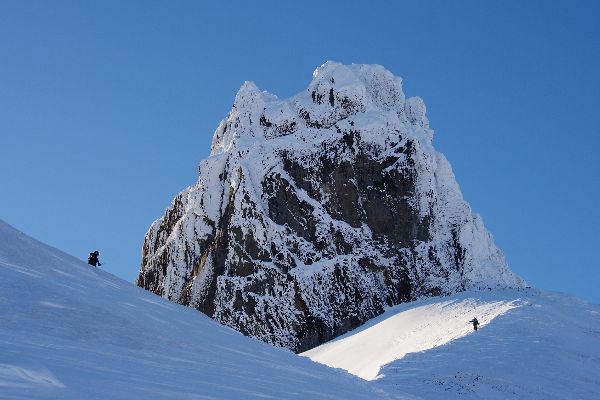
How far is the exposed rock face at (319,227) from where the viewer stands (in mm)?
61438

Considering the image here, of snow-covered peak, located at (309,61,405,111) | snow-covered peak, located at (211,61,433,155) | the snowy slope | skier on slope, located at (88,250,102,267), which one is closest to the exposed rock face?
snow-covered peak, located at (211,61,433,155)

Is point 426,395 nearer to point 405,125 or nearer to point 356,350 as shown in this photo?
point 356,350

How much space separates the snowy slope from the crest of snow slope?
19.4ft

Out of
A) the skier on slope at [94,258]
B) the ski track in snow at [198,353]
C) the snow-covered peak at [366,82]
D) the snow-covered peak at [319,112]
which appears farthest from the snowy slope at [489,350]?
the snow-covered peak at [366,82]

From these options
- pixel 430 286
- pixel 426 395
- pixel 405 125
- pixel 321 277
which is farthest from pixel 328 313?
pixel 426 395

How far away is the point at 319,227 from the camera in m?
64.8

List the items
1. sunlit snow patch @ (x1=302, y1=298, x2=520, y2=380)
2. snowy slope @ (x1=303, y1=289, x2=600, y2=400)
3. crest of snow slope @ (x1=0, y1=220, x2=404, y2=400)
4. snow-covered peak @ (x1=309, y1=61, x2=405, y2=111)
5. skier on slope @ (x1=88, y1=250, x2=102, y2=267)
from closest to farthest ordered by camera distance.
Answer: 1. crest of snow slope @ (x1=0, y1=220, x2=404, y2=400)
2. snowy slope @ (x1=303, y1=289, x2=600, y2=400)
3. skier on slope @ (x1=88, y1=250, x2=102, y2=267)
4. sunlit snow patch @ (x1=302, y1=298, x2=520, y2=380)
5. snow-covered peak @ (x1=309, y1=61, x2=405, y2=111)

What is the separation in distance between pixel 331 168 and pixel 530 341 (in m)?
38.9

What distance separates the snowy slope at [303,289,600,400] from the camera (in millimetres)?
24375

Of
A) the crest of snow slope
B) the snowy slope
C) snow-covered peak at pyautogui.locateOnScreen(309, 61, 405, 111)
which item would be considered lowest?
the crest of snow slope

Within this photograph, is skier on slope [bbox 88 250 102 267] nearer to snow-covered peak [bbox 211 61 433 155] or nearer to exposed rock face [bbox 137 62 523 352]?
exposed rock face [bbox 137 62 523 352]

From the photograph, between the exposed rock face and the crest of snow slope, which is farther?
the exposed rock face

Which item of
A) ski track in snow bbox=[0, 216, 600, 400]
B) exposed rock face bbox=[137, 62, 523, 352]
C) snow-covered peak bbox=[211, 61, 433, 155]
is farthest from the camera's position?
snow-covered peak bbox=[211, 61, 433, 155]

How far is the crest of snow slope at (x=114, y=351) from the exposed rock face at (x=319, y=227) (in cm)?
4037
